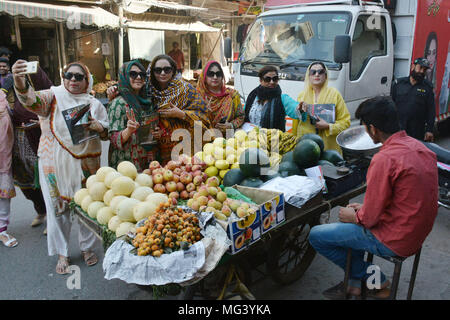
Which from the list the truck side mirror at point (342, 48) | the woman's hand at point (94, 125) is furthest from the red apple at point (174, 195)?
the truck side mirror at point (342, 48)

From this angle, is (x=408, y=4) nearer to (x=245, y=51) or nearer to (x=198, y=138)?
(x=245, y=51)

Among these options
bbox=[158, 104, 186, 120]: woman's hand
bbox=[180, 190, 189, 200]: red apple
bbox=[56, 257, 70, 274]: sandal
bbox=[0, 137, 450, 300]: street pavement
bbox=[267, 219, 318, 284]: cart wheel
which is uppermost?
bbox=[158, 104, 186, 120]: woman's hand

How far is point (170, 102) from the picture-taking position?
3.57m

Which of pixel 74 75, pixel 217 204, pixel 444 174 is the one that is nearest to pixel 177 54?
pixel 74 75

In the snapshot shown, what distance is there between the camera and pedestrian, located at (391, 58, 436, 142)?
5.75 metres

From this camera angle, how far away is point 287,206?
2.54m

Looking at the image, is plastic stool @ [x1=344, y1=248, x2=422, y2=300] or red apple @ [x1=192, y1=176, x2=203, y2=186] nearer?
plastic stool @ [x1=344, y1=248, x2=422, y2=300]

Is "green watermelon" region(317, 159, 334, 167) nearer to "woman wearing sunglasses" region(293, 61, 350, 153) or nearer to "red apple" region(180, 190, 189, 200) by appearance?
"woman wearing sunglasses" region(293, 61, 350, 153)

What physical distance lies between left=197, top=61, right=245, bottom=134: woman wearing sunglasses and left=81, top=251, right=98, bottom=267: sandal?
Result: 181 centimetres

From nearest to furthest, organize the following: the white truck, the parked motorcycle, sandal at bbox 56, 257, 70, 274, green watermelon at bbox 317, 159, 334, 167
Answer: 1. green watermelon at bbox 317, 159, 334, 167
2. sandal at bbox 56, 257, 70, 274
3. the parked motorcycle
4. the white truck

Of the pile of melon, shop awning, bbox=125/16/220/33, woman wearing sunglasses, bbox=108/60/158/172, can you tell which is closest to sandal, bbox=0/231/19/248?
woman wearing sunglasses, bbox=108/60/158/172

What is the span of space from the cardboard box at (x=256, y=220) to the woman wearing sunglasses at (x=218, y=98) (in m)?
1.50
